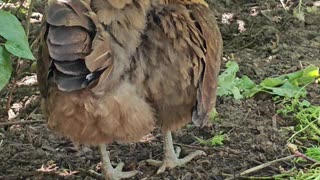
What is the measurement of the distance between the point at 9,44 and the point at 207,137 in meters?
1.42

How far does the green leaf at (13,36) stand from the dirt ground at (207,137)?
0.88m

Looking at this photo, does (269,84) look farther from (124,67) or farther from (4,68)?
(4,68)

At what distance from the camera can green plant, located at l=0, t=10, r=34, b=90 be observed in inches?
117

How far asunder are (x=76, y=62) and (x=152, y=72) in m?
0.38

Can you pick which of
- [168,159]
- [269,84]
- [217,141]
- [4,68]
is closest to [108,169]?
[168,159]

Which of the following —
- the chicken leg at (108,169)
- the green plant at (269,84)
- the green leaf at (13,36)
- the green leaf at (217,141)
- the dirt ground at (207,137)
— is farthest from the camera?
the green plant at (269,84)

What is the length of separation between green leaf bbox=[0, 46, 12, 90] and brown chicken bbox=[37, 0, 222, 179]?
175 mm

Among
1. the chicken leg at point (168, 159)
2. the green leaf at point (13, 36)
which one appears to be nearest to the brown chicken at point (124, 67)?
the green leaf at point (13, 36)

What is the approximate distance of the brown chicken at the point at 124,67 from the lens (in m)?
3.04

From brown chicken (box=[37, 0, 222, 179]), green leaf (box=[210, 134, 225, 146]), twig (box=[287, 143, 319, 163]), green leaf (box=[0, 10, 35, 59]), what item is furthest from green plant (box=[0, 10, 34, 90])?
twig (box=[287, 143, 319, 163])

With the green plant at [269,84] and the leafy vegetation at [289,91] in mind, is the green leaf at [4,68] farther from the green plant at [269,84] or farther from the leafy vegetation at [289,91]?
the green plant at [269,84]

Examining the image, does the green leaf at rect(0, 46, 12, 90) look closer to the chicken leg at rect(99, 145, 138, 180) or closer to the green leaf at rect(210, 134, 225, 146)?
the chicken leg at rect(99, 145, 138, 180)

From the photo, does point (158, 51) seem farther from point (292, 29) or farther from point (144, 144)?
point (292, 29)

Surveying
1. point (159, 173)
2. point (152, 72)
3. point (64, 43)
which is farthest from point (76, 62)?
point (159, 173)
